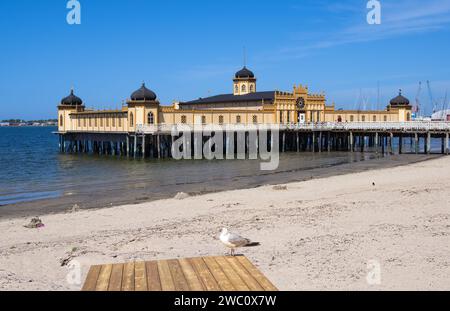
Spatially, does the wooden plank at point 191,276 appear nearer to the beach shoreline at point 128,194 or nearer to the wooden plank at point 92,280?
the wooden plank at point 92,280

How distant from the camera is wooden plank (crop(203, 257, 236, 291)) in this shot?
26.1 ft

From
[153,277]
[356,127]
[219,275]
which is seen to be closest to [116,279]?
[153,277]

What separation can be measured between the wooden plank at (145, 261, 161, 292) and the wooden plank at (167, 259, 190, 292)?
0.23 m

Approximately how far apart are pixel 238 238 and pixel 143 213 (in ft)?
28.7

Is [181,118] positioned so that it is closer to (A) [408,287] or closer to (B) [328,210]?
(B) [328,210]

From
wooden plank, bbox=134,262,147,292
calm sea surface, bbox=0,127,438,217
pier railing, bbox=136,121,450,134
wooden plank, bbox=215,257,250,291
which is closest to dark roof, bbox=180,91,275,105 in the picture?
pier railing, bbox=136,121,450,134

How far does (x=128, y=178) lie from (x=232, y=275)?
90.0 feet

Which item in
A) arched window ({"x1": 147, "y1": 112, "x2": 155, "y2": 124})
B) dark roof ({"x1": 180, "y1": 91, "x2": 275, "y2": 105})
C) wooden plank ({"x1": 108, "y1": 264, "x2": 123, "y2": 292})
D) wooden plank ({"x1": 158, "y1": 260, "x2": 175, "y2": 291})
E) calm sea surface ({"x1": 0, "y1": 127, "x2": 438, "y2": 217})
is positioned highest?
dark roof ({"x1": 180, "y1": 91, "x2": 275, "y2": 105})

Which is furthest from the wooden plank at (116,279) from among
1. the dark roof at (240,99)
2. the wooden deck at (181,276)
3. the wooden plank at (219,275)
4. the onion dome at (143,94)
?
the dark roof at (240,99)

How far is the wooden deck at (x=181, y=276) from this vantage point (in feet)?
26.3

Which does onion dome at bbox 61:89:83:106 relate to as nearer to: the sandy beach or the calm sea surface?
the calm sea surface
